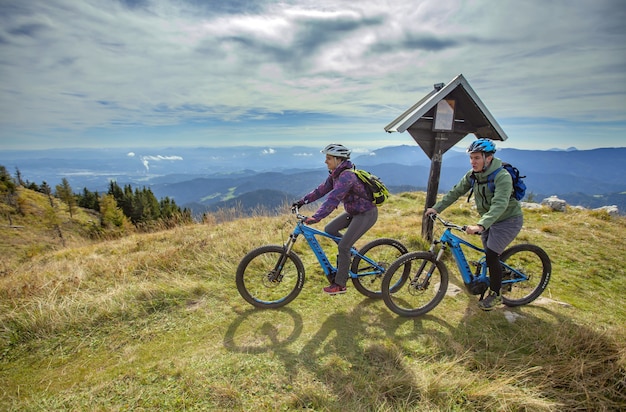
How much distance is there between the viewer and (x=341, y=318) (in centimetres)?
Answer: 509

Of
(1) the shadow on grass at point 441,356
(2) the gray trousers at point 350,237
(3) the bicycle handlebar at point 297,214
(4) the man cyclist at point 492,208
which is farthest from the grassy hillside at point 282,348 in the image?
(3) the bicycle handlebar at point 297,214

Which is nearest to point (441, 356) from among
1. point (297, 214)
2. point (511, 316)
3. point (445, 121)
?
point (511, 316)

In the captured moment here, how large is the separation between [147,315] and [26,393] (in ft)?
5.59

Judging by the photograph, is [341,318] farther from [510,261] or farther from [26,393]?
[510,261]

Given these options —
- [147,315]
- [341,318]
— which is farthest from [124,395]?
[341,318]

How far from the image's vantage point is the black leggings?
4961mm

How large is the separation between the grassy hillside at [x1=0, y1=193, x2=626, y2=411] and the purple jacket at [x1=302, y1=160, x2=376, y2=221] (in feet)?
6.42

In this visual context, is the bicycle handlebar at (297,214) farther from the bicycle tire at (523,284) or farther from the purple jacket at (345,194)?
the bicycle tire at (523,284)

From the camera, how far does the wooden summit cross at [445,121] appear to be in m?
6.68

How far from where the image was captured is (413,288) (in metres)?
5.24

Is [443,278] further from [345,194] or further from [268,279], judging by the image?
[268,279]

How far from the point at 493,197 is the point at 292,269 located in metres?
4.24

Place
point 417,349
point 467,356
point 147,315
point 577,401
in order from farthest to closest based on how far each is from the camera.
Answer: point 147,315 < point 417,349 < point 467,356 < point 577,401

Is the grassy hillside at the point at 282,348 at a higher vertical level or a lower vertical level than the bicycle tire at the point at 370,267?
lower
